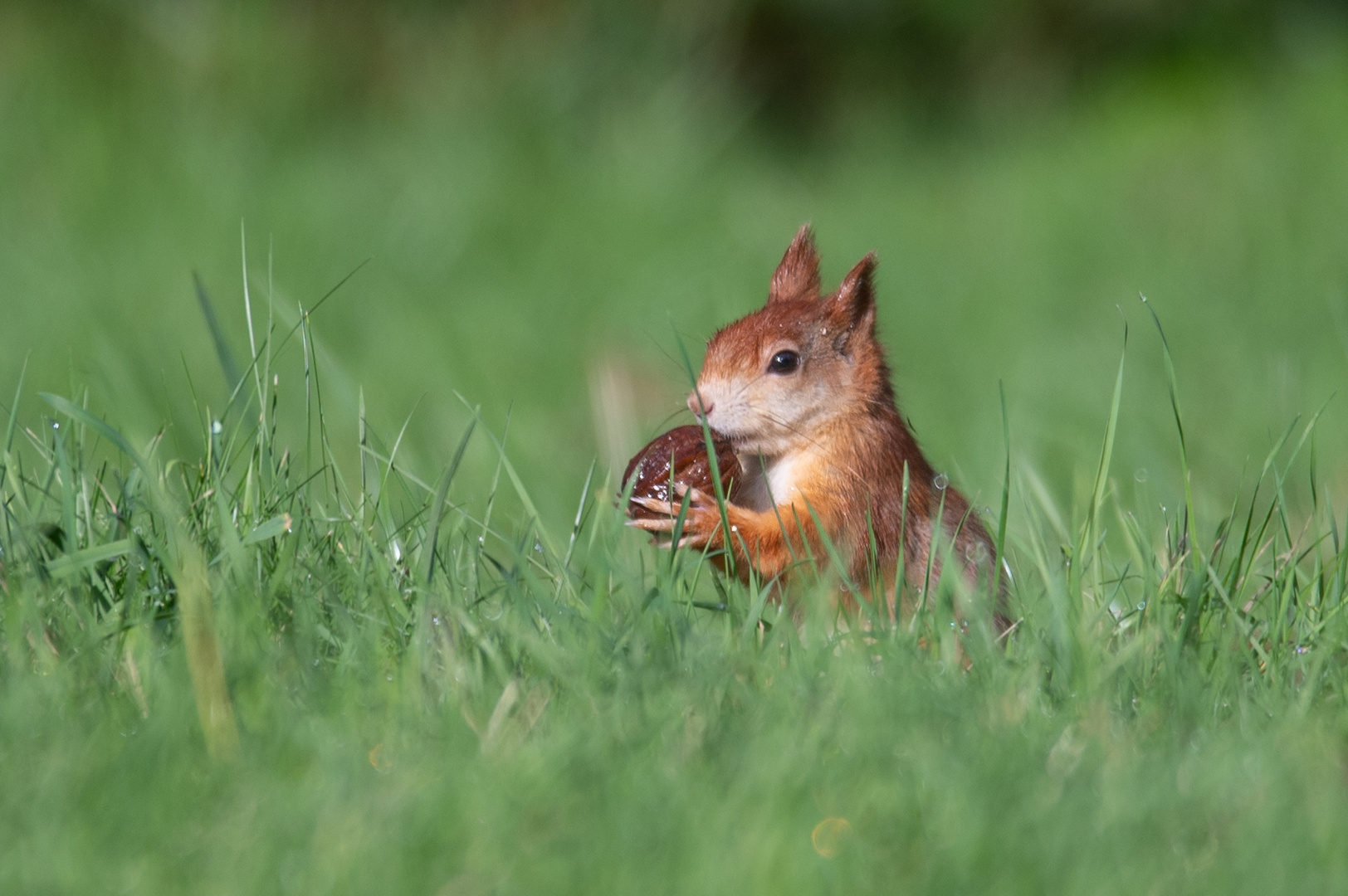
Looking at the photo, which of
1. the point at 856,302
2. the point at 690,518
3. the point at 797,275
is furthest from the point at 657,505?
the point at 797,275

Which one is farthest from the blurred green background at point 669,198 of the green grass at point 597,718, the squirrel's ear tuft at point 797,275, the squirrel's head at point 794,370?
the green grass at point 597,718

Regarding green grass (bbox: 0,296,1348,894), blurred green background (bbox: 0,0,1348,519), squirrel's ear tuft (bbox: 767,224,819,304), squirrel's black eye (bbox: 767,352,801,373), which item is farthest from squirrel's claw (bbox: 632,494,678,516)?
blurred green background (bbox: 0,0,1348,519)

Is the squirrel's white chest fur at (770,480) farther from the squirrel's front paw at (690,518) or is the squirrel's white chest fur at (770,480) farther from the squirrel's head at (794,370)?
the squirrel's front paw at (690,518)

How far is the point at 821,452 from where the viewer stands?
280 centimetres

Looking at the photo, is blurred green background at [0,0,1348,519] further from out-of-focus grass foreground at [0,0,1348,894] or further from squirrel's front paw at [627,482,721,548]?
squirrel's front paw at [627,482,721,548]

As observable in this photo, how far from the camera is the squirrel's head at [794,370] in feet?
9.30

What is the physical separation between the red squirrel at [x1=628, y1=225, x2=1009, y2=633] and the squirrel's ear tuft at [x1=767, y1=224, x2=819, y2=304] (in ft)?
0.19

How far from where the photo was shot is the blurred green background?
6055 millimetres

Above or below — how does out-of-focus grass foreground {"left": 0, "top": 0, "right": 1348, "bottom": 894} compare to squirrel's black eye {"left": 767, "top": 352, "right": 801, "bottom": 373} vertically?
below

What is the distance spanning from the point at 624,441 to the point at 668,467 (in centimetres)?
77

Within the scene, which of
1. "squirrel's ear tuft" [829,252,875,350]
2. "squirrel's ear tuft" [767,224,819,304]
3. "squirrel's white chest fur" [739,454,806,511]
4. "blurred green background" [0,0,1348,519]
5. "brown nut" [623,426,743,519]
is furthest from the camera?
"blurred green background" [0,0,1348,519]

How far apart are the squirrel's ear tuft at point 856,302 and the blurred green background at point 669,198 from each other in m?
1.17

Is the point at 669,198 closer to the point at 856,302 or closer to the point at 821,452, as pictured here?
the point at 856,302

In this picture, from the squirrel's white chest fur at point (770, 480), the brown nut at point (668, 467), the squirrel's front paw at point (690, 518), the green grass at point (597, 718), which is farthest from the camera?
the squirrel's white chest fur at point (770, 480)
